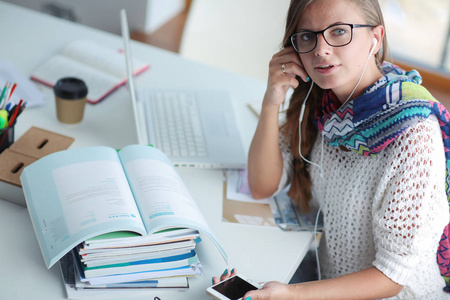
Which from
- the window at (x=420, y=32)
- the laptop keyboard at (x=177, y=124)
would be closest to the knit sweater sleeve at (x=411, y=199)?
the laptop keyboard at (x=177, y=124)

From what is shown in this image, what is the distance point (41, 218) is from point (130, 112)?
0.60m

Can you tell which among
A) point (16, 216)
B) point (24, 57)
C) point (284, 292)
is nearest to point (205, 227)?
point (284, 292)

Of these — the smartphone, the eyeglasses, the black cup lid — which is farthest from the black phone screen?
the black cup lid

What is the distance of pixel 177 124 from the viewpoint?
144cm

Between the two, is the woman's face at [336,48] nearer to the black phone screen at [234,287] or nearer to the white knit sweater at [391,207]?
the white knit sweater at [391,207]

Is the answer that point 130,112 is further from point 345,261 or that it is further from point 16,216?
point 345,261

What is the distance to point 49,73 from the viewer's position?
5.13 feet

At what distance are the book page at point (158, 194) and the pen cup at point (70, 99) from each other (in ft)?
1.04

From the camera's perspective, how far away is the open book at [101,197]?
89 cm

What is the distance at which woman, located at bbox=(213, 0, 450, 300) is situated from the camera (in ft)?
3.43

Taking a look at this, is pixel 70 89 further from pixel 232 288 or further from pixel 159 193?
pixel 232 288

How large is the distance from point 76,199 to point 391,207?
624 millimetres

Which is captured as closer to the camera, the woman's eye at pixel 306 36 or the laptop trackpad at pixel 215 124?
the woman's eye at pixel 306 36

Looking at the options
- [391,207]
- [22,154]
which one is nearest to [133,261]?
[22,154]
